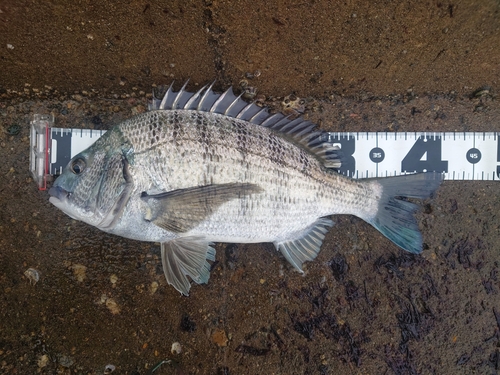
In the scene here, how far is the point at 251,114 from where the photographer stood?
7.77 ft

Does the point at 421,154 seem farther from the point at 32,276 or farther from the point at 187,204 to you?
the point at 32,276

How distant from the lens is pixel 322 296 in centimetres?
257

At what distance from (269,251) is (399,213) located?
93 cm

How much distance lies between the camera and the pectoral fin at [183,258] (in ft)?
7.44

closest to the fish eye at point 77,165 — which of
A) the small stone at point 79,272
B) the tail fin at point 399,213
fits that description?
the small stone at point 79,272

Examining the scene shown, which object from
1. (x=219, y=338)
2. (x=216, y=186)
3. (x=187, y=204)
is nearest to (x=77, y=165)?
(x=187, y=204)

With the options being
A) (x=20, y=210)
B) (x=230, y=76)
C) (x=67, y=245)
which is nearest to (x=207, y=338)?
(x=67, y=245)

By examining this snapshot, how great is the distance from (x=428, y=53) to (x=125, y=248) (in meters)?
2.52

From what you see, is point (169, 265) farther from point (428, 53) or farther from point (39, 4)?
point (428, 53)

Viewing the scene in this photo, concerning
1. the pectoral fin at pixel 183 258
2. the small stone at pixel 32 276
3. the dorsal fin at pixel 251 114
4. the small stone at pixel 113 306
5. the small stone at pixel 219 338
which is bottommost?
the small stone at pixel 219 338

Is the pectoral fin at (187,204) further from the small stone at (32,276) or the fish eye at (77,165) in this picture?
the small stone at (32,276)

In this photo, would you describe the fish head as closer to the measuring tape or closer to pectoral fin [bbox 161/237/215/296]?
pectoral fin [bbox 161/237/215/296]

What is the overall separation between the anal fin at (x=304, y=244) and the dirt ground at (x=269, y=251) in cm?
17

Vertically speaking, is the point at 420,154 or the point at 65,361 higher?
the point at 420,154
